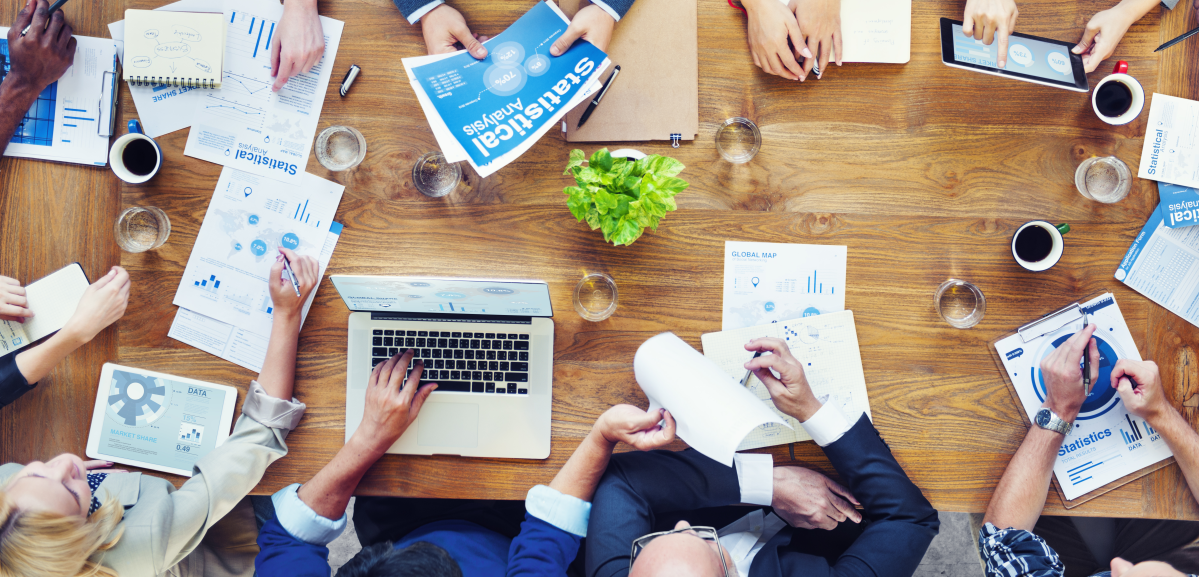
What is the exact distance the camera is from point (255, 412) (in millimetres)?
1298

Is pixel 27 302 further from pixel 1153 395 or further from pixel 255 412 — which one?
pixel 1153 395

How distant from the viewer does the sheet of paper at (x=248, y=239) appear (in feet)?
4.46

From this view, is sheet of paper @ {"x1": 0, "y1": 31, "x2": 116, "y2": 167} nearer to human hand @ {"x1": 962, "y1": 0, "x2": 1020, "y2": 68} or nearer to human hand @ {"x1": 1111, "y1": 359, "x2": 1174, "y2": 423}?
human hand @ {"x1": 962, "y1": 0, "x2": 1020, "y2": 68}

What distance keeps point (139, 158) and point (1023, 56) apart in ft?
6.28

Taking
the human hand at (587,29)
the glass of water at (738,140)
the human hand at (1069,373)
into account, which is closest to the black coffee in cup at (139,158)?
the human hand at (587,29)

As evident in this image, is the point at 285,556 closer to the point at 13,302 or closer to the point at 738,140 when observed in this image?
the point at 13,302

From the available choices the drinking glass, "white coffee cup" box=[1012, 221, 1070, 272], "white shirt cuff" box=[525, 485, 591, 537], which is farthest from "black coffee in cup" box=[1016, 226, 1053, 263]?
the drinking glass

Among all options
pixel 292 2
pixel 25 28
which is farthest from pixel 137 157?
pixel 292 2

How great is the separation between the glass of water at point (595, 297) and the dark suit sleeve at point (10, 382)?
3.83 feet

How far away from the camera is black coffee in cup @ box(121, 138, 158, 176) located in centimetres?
137

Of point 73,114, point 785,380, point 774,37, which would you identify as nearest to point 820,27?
point 774,37

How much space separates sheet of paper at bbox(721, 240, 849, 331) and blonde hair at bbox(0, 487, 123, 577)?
50.6 inches

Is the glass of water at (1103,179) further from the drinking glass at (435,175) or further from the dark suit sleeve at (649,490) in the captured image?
the drinking glass at (435,175)

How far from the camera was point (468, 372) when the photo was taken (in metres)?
1.34
